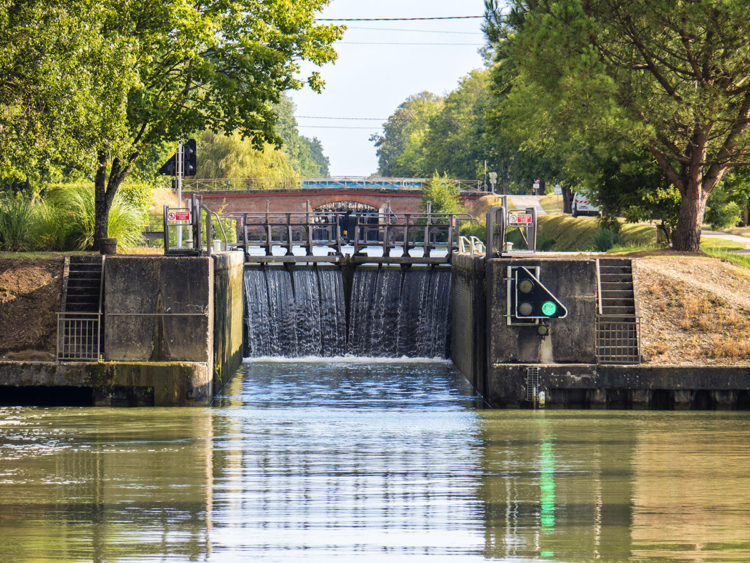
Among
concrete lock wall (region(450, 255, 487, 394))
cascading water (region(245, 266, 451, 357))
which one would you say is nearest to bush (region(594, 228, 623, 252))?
cascading water (region(245, 266, 451, 357))

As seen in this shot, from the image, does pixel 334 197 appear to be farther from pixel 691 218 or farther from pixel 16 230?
pixel 16 230

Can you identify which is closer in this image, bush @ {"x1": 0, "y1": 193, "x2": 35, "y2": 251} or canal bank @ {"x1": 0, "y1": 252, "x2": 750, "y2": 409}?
Answer: canal bank @ {"x1": 0, "y1": 252, "x2": 750, "y2": 409}

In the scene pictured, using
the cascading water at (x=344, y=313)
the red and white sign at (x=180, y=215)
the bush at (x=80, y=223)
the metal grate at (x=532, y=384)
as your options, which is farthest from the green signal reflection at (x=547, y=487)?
the bush at (x=80, y=223)

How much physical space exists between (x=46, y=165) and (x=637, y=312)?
12921 millimetres

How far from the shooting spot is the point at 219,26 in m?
26.3

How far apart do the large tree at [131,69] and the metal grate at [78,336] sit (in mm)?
4436

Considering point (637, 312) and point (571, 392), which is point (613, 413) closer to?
point (571, 392)

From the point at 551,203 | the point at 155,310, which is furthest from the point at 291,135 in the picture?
the point at 155,310

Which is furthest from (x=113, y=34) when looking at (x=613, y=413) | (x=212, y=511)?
(x=212, y=511)

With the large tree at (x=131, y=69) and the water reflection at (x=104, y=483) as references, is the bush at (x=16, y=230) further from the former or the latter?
the water reflection at (x=104, y=483)

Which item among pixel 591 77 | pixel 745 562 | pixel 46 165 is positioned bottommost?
pixel 745 562

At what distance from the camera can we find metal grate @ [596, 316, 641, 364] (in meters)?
19.5

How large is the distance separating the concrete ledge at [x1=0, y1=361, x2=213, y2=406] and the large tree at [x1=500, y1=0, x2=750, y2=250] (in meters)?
12.5

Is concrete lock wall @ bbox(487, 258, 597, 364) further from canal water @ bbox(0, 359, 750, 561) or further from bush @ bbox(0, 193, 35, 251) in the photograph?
bush @ bbox(0, 193, 35, 251)
